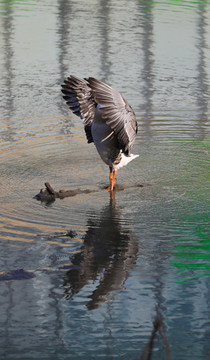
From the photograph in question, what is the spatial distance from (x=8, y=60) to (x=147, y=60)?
2.77 m

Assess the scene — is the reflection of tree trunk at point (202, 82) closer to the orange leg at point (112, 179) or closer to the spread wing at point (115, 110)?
the orange leg at point (112, 179)

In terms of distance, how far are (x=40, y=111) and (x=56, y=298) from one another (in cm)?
647

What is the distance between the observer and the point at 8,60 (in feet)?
46.7

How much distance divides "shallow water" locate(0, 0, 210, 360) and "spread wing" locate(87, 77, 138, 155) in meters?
0.75

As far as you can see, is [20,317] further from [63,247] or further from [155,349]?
[63,247]

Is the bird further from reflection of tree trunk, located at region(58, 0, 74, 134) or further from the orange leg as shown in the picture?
reflection of tree trunk, located at region(58, 0, 74, 134)

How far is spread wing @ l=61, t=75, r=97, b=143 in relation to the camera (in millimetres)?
7996

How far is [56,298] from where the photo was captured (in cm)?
509

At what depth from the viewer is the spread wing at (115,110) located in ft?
22.2

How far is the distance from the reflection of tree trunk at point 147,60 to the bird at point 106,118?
2.27m

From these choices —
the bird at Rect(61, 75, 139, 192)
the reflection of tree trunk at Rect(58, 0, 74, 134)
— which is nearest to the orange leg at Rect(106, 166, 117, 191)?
the bird at Rect(61, 75, 139, 192)

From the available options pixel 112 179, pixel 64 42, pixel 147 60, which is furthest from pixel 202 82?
pixel 112 179

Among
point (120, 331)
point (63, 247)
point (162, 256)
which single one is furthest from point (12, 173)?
point (120, 331)

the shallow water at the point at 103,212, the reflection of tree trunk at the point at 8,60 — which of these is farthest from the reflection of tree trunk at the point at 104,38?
the reflection of tree trunk at the point at 8,60
